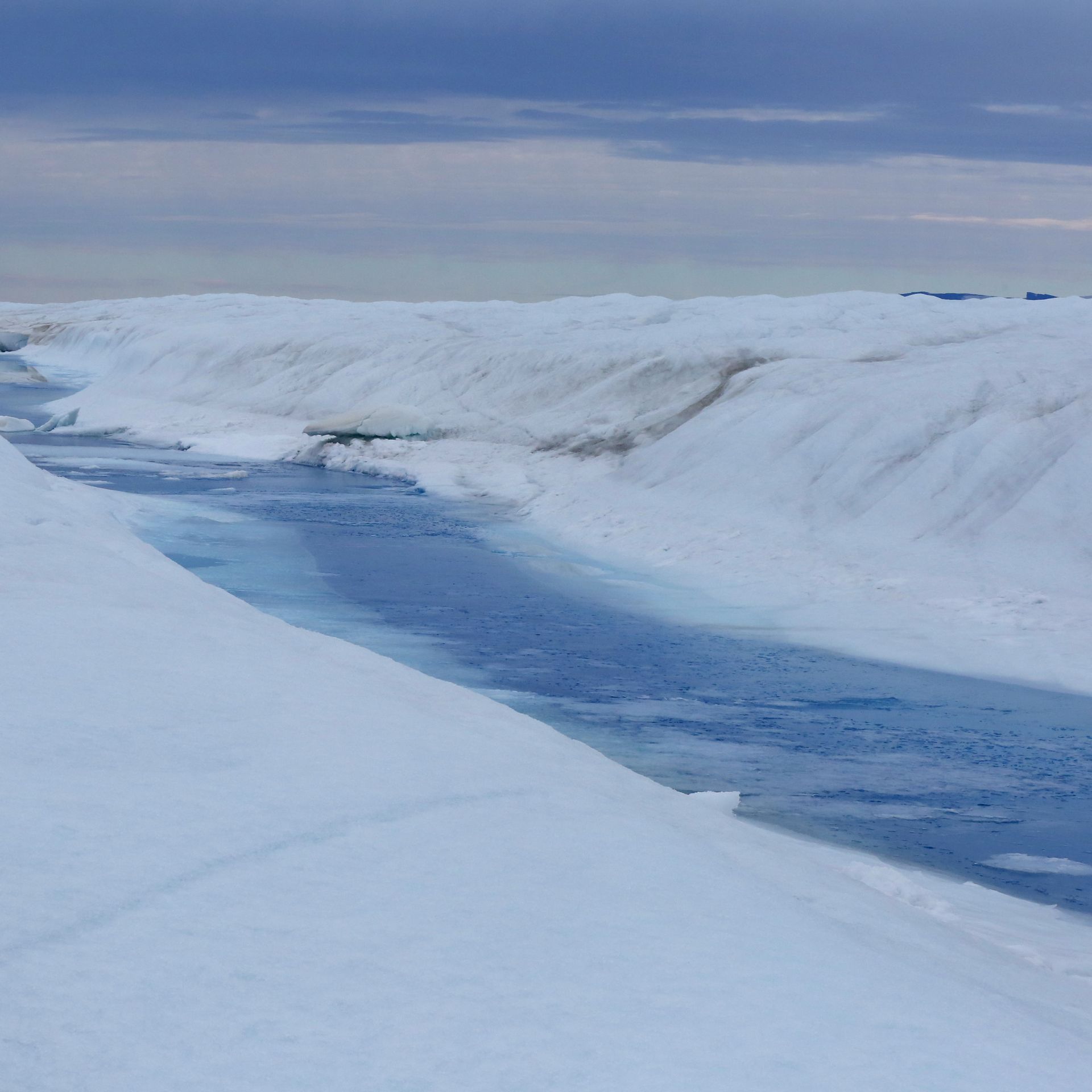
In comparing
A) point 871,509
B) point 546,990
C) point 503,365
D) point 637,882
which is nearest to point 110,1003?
point 546,990

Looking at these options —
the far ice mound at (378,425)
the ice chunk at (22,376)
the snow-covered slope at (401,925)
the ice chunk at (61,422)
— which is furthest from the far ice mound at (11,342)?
the snow-covered slope at (401,925)

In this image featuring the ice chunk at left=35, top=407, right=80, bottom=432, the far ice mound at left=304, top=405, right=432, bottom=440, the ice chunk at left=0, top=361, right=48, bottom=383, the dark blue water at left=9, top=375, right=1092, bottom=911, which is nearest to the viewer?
the dark blue water at left=9, top=375, right=1092, bottom=911

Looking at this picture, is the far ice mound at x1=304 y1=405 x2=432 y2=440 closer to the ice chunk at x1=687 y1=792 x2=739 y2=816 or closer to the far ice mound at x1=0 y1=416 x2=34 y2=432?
the far ice mound at x1=0 y1=416 x2=34 y2=432

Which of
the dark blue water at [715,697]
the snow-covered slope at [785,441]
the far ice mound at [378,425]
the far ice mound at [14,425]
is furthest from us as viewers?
the far ice mound at [14,425]

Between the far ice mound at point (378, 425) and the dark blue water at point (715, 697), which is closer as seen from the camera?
the dark blue water at point (715, 697)

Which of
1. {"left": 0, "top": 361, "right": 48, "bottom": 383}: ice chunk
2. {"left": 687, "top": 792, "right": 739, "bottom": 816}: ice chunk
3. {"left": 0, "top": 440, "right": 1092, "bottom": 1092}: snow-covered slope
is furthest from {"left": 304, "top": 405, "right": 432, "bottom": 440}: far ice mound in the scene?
{"left": 0, "top": 361, "right": 48, "bottom": 383}: ice chunk

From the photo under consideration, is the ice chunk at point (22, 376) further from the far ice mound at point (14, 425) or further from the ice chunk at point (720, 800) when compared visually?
the ice chunk at point (720, 800)

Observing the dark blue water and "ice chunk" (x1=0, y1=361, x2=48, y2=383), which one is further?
"ice chunk" (x1=0, y1=361, x2=48, y2=383)
